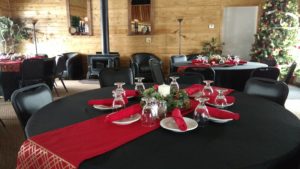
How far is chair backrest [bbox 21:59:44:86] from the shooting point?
14.3 feet

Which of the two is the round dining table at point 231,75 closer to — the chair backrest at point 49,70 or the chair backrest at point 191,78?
the chair backrest at point 191,78

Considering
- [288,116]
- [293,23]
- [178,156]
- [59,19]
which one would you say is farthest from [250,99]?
[59,19]

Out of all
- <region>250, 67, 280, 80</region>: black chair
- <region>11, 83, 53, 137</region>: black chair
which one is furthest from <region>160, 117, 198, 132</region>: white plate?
<region>250, 67, 280, 80</region>: black chair

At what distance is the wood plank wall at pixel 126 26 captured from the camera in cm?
654

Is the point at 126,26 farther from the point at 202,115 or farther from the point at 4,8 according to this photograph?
the point at 202,115

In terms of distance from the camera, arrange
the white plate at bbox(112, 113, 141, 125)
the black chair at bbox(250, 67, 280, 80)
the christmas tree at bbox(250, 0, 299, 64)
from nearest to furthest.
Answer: the white plate at bbox(112, 113, 141, 125), the black chair at bbox(250, 67, 280, 80), the christmas tree at bbox(250, 0, 299, 64)

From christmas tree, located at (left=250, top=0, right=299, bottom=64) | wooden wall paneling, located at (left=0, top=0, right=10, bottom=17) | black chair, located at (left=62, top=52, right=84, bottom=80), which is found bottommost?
black chair, located at (left=62, top=52, right=84, bottom=80)

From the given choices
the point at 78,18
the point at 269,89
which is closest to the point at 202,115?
the point at 269,89

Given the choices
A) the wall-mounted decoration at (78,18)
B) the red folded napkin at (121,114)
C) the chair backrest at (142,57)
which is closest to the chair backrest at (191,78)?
the red folded napkin at (121,114)

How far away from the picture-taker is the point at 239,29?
21.3 feet

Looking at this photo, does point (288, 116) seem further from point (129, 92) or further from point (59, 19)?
point (59, 19)

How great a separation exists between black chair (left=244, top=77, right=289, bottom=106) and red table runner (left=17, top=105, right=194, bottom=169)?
122cm

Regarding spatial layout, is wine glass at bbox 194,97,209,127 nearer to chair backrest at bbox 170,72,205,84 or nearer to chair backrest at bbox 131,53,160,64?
chair backrest at bbox 170,72,205,84

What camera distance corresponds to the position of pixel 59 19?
7.12m
